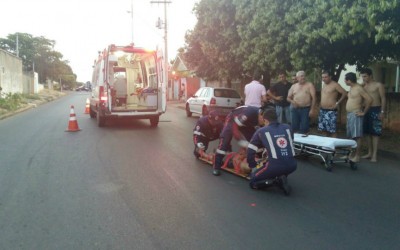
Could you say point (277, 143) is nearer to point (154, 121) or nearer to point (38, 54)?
point (154, 121)

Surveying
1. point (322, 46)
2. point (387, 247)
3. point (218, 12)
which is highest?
point (218, 12)

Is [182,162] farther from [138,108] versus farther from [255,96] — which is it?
[138,108]

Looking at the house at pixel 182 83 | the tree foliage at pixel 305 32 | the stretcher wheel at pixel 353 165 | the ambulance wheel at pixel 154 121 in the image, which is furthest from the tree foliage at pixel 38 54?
the stretcher wheel at pixel 353 165

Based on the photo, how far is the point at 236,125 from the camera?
6535mm

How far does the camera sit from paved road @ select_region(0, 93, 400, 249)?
391 cm

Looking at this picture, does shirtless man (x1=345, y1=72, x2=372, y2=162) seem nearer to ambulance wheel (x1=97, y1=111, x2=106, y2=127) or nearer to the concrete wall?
ambulance wheel (x1=97, y1=111, x2=106, y2=127)

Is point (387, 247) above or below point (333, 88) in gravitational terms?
below

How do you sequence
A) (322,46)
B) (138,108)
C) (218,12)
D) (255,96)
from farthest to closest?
(218,12) < (138,108) < (255,96) < (322,46)

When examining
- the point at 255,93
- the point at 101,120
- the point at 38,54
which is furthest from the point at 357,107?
the point at 38,54

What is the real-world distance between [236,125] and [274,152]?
1270 mm

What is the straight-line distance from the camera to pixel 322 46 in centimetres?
969

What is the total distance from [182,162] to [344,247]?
4224 millimetres

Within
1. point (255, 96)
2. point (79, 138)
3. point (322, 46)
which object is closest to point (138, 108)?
point (79, 138)

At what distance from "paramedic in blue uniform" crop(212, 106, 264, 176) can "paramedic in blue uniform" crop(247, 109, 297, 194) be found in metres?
→ 0.75
